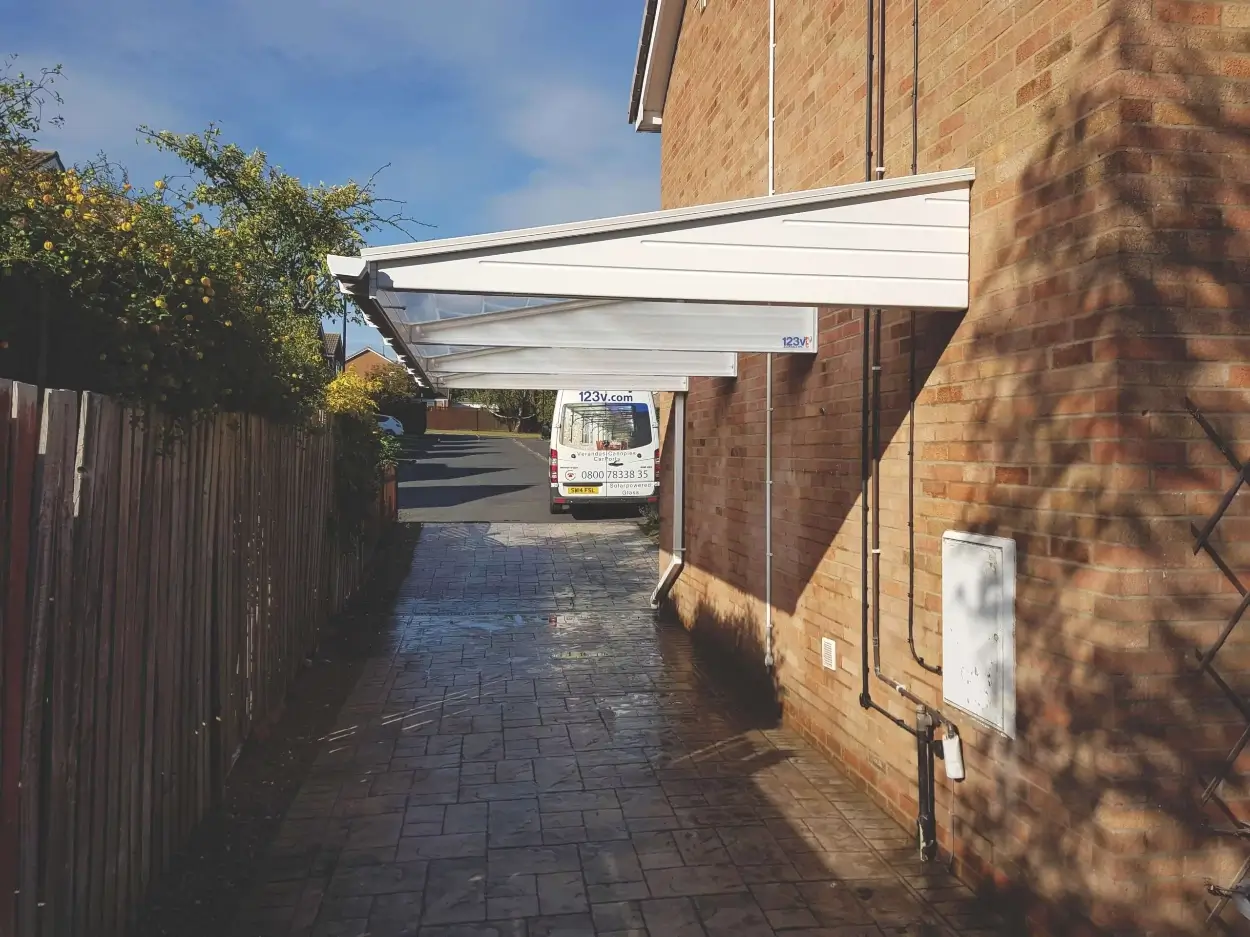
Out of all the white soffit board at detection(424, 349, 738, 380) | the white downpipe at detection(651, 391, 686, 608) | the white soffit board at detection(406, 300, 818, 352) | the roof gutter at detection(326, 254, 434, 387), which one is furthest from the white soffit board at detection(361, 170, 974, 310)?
the white downpipe at detection(651, 391, 686, 608)

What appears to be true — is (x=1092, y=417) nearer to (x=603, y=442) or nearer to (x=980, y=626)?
(x=980, y=626)

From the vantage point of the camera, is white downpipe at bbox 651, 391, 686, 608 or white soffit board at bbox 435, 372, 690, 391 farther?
white downpipe at bbox 651, 391, 686, 608

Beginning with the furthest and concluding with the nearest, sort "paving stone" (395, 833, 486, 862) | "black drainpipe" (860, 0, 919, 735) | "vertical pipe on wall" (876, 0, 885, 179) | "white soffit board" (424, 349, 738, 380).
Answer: "white soffit board" (424, 349, 738, 380) → "black drainpipe" (860, 0, 919, 735) → "vertical pipe on wall" (876, 0, 885, 179) → "paving stone" (395, 833, 486, 862)

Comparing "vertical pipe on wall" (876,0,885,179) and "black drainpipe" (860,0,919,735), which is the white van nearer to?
"black drainpipe" (860,0,919,735)

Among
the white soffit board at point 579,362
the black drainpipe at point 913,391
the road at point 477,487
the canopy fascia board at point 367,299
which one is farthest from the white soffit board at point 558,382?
the road at point 477,487

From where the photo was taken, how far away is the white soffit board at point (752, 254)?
12.7ft

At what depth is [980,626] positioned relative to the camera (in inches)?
148

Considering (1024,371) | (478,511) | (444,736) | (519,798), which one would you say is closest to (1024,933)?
(1024,371)

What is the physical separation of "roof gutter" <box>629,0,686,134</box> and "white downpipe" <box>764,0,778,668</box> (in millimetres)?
3215

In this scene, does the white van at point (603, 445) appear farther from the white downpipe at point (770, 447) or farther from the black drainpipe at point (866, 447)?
the black drainpipe at point (866, 447)

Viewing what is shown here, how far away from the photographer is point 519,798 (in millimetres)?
4988

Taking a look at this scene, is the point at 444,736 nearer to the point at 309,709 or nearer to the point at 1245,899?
the point at 309,709

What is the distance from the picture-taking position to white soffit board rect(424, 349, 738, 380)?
7.01m

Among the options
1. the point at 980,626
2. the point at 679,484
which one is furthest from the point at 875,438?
the point at 679,484
